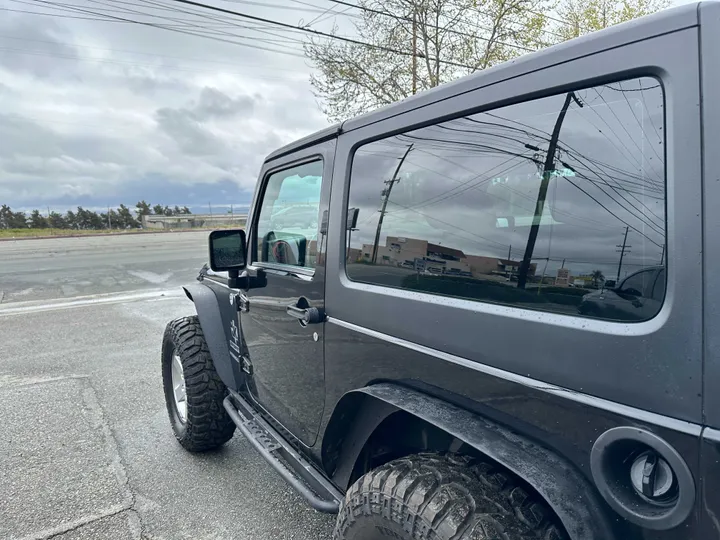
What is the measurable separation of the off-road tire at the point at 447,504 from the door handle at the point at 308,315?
0.69 meters

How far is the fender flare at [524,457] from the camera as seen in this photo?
1072mm

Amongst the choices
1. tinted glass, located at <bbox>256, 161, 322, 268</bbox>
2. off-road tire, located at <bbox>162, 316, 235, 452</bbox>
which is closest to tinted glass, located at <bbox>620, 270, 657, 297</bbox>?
tinted glass, located at <bbox>256, 161, 322, 268</bbox>

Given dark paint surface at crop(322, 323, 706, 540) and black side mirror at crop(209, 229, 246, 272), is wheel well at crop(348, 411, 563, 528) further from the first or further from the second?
black side mirror at crop(209, 229, 246, 272)

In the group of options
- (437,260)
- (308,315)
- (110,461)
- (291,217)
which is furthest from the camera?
(110,461)

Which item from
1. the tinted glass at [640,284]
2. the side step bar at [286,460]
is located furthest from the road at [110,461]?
the tinted glass at [640,284]

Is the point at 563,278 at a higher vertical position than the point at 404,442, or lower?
higher

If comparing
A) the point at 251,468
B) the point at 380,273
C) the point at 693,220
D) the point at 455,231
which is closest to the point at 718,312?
the point at 693,220

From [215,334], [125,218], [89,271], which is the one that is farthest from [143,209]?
[215,334]

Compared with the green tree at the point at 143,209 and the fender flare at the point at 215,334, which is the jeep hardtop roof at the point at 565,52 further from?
the green tree at the point at 143,209

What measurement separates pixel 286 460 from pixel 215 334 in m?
1.08

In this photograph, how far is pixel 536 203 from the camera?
1265mm

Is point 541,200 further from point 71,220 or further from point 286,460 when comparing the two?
point 71,220

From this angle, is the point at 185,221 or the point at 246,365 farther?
the point at 185,221

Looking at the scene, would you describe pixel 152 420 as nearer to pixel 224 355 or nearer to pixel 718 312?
pixel 224 355
